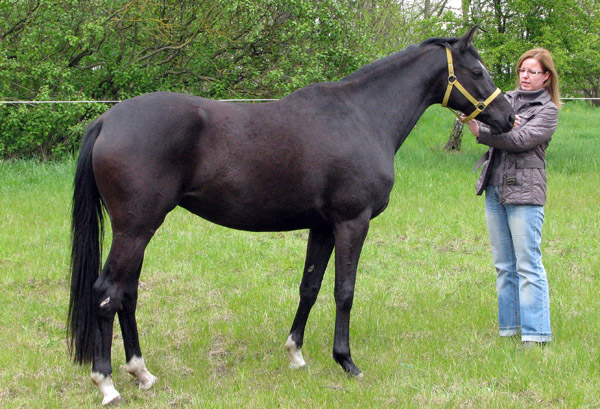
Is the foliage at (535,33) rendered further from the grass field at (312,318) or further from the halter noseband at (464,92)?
the halter noseband at (464,92)

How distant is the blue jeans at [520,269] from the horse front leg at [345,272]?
4.09 feet

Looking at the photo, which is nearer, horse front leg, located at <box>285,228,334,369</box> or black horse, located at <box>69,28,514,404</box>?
black horse, located at <box>69,28,514,404</box>

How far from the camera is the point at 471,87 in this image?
4223 mm

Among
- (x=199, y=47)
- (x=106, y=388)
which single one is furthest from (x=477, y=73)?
(x=199, y=47)

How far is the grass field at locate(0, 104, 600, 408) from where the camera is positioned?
3.75 metres

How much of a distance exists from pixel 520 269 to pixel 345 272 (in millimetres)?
1479

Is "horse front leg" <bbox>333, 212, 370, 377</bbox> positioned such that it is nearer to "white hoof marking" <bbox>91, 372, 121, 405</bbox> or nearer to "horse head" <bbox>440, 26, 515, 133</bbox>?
"horse head" <bbox>440, 26, 515, 133</bbox>

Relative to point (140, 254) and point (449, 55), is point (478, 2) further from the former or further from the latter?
point (140, 254)

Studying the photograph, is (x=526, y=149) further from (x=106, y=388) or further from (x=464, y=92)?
(x=106, y=388)

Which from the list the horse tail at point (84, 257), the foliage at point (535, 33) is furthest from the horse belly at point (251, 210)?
the foliage at point (535, 33)

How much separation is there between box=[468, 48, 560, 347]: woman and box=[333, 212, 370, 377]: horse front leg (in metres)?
1.22

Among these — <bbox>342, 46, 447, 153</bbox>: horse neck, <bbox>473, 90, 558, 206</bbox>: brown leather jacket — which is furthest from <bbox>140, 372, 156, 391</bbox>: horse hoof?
<bbox>473, 90, 558, 206</bbox>: brown leather jacket

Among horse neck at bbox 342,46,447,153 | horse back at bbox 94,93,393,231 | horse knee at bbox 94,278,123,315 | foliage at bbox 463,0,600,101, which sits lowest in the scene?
horse knee at bbox 94,278,123,315

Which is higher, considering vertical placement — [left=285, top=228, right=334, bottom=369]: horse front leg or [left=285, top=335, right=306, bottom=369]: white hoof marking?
[left=285, top=228, right=334, bottom=369]: horse front leg
